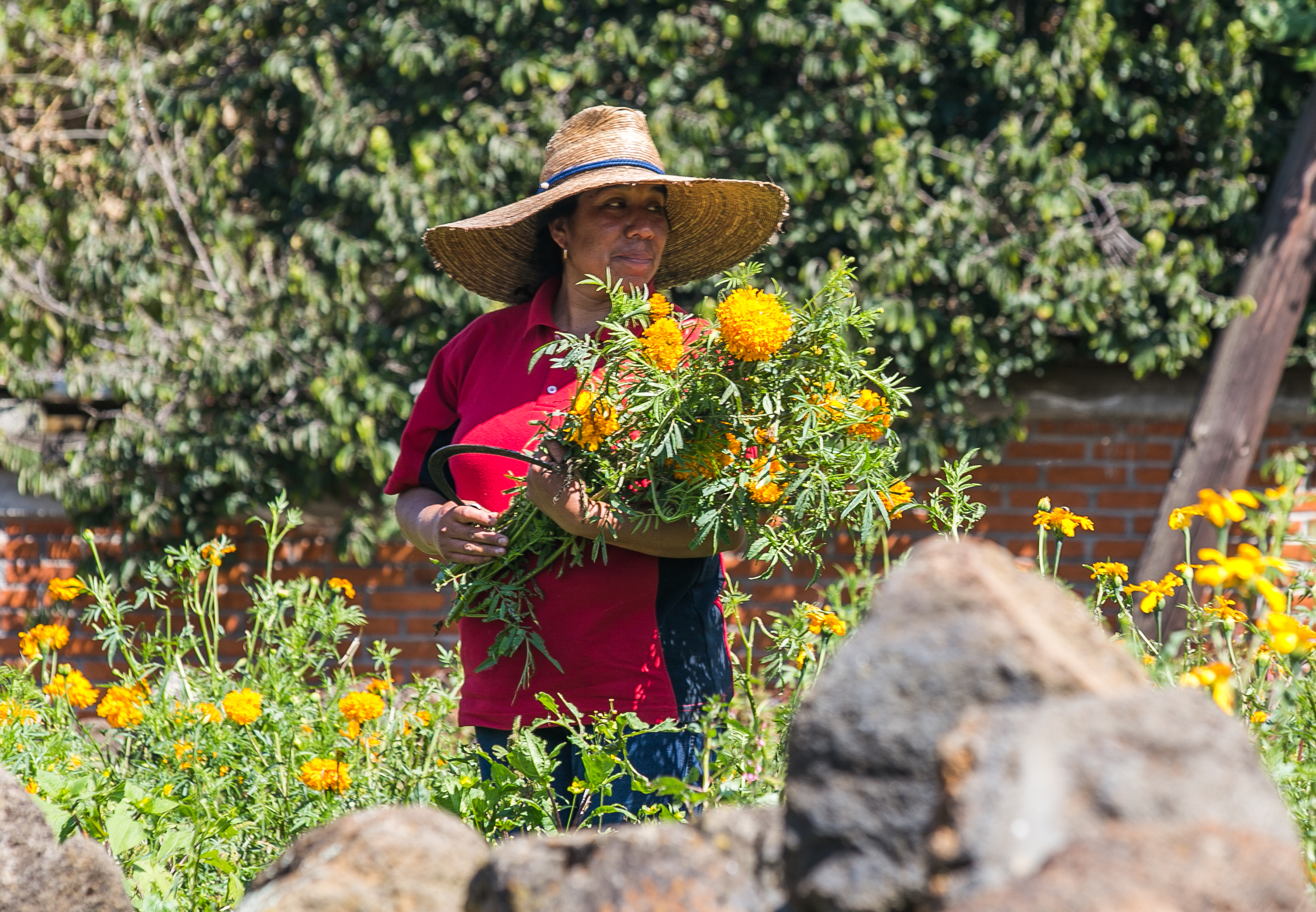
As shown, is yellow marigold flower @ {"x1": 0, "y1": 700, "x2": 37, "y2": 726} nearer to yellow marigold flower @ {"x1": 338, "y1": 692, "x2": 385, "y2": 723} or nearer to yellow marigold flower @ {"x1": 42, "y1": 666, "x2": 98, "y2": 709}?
yellow marigold flower @ {"x1": 42, "y1": 666, "x2": 98, "y2": 709}

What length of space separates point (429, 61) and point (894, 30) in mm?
1612

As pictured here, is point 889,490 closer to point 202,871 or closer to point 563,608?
point 563,608

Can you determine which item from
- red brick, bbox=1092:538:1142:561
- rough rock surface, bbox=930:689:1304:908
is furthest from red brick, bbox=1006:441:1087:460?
rough rock surface, bbox=930:689:1304:908

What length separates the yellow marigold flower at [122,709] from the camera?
2.23 metres

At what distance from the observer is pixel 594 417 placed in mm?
1719

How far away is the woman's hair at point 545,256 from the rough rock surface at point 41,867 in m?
1.32

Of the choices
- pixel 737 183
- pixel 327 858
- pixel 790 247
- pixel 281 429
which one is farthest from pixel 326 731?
pixel 790 247

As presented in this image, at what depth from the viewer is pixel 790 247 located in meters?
4.07

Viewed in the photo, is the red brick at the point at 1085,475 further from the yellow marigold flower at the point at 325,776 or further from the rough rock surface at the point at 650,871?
the rough rock surface at the point at 650,871

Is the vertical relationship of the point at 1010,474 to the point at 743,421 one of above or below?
below

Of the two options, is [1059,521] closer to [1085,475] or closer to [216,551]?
[216,551]

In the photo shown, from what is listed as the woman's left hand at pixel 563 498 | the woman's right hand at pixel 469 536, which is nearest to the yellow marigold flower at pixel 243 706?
the woman's right hand at pixel 469 536

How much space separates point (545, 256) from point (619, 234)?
0.32m

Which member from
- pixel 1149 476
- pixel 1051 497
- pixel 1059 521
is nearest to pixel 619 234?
pixel 1059 521
